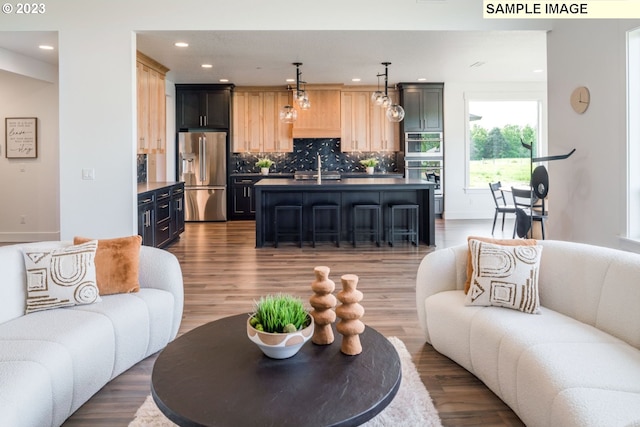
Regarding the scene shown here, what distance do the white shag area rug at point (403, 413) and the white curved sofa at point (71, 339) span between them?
0.32m

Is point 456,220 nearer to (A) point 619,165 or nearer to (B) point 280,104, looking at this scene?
(B) point 280,104

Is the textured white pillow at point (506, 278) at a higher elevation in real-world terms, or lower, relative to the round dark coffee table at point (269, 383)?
higher

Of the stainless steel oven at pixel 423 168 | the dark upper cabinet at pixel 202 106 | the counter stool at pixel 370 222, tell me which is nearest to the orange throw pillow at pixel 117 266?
the counter stool at pixel 370 222

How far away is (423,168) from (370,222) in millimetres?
3046

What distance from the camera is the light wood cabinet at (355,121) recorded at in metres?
9.70

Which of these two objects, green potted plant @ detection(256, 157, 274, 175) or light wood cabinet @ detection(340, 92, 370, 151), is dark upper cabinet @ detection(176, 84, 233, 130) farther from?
light wood cabinet @ detection(340, 92, 370, 151)

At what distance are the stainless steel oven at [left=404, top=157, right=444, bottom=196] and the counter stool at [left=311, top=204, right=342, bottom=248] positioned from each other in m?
3.13

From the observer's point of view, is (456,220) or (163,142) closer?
(163,142)

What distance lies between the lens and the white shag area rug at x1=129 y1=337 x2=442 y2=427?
203 centimetres

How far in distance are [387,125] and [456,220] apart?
8.32 ft

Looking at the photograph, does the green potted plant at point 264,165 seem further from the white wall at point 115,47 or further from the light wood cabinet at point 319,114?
the white wall at point 115,47

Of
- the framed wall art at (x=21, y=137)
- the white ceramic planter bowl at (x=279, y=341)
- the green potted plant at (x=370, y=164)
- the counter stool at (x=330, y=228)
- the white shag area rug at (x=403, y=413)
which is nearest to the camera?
the white ceramic planter bowl at (x=279, y=341)

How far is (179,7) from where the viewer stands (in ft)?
16.2

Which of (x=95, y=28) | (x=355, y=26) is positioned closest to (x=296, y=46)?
(x=355, y=26)
